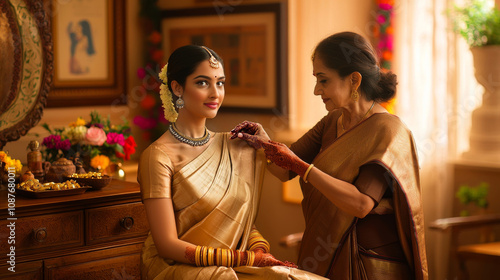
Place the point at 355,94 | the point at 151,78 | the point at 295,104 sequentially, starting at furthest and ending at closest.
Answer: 1. the point at 151,78
2. the point at 295,104
3. the point at 355,94

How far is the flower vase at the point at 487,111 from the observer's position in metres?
4.06

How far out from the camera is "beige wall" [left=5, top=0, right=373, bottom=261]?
4.62 metres

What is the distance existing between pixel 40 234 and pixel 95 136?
60 cm

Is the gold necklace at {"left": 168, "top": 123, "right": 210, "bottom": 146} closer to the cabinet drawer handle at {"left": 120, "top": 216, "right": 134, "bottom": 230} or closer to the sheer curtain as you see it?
the cabinet drawer handle at {"left": 120, "top": 216, "right": 134, "bottom": 230}

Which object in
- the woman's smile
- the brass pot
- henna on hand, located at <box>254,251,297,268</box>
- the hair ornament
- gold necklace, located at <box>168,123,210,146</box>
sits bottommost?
henna on hand, located at <box>254,251,297,268</box>

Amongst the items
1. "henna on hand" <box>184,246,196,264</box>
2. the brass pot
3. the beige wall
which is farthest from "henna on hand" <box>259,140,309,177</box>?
the beige wall

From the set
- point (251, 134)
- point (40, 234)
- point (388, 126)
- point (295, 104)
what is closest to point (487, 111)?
point (295, 104)

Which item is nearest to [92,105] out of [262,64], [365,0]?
[262,64]

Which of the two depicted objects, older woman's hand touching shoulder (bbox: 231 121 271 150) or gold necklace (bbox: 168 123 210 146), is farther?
older woman's hand touching shoulder (bbox: 231 121 271 150)

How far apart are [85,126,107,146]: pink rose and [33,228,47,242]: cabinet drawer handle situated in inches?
22.1

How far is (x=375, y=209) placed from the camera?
7.92ft

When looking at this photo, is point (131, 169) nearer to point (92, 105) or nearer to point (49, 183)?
point (92, 105)

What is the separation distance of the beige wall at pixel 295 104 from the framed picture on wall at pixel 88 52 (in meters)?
0.13

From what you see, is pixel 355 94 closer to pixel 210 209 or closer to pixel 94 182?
pixel 210 209
